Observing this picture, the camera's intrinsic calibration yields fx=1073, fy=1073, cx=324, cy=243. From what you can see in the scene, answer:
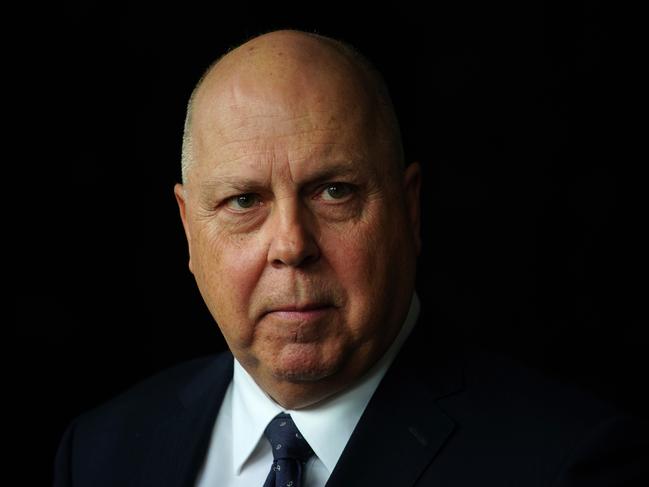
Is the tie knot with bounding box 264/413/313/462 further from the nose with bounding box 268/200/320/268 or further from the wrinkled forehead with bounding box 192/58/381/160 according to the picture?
the wrinkled forehead with bounding box 192/58/381/160

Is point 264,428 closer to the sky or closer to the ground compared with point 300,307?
closer to the ground

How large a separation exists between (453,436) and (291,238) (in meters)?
0.70

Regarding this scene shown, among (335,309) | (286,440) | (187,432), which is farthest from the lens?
(187,432)

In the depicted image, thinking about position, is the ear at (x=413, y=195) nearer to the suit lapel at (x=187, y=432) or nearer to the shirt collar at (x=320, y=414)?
the shirt collar at (x=320, y=414)

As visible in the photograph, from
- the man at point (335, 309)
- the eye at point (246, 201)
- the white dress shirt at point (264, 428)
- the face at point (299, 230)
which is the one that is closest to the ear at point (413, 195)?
the man at point (335, 309)

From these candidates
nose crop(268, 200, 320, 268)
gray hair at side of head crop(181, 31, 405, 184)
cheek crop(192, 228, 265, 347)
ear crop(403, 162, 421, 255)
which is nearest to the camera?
nose crop(268, 200, 320, 268)

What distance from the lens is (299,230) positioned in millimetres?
2773

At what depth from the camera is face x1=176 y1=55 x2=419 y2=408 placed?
2809 mm

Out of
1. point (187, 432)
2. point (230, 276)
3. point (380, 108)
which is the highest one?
point (380, 108)

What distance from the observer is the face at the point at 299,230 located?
111 inches

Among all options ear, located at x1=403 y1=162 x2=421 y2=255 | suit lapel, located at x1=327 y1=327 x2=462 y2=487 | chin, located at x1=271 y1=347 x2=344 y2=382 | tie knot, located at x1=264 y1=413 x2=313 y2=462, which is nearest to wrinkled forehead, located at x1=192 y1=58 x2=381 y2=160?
ear, located at x1=403 y1=162 x2=421 y2=255

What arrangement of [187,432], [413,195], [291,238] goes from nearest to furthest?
1. [291,238]
2. [413,195]
3. [187,432]

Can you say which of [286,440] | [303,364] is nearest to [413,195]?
[303,364]

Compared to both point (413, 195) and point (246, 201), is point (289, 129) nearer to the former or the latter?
point (246, 201)
